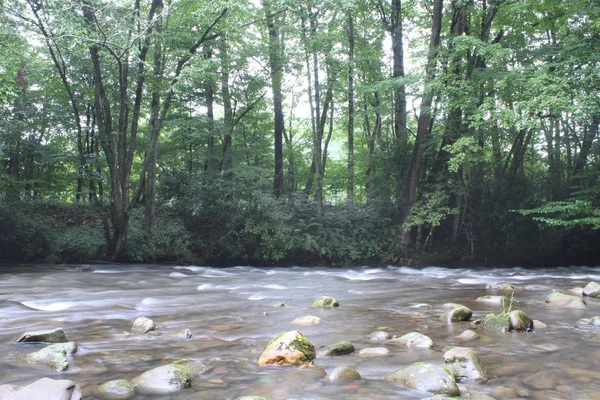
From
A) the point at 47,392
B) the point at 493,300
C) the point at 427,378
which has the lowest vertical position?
the point at 493,300

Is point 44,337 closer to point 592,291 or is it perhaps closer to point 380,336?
point 380,336

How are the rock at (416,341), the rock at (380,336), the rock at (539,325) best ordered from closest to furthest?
the rock at (416,341) < the rock at (380,336) < the rock at (539,325)

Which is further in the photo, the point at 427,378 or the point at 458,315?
the point at 458,315

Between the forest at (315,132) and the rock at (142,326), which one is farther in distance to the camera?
the forest at (315,132)

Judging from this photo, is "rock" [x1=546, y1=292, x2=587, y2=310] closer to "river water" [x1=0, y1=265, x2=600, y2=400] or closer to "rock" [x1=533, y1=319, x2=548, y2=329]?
"river water" [x1=0, y1=265, x2=600, y2=400]

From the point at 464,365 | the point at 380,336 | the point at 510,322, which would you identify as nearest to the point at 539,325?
the point at 510,322

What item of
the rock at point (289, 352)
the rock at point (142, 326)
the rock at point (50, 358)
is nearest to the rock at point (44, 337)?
the rock at point (50, 358)

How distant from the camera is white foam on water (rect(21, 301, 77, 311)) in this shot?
→ 23.6 feet

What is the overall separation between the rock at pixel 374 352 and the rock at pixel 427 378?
65 cm

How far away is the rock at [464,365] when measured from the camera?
144 inches

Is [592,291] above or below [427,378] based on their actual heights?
below

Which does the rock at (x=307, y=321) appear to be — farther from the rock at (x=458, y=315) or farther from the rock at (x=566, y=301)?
the rock at (x=566, y=301)

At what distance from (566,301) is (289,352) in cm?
545

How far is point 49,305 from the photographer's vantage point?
744 cm
